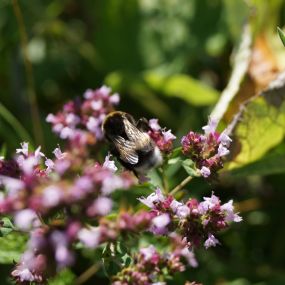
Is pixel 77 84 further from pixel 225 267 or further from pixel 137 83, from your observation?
pixel 225 267

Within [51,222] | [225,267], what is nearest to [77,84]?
[225,267]

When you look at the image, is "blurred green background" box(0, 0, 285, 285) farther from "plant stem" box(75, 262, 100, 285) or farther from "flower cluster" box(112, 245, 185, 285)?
"flower cluster" box(112, 245, 185, 285)

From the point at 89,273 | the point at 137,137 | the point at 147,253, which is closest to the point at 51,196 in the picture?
the point at 147,253

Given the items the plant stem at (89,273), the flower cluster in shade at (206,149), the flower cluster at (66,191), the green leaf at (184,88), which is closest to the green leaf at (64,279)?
the plant stem at (89,273)

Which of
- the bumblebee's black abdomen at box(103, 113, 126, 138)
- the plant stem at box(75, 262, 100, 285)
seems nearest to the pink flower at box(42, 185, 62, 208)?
the bumblebee's black abdomen at box(103, 113, 126, 138)

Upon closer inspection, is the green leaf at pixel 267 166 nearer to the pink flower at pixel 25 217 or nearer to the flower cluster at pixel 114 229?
the flower cluster at pixel 114 229

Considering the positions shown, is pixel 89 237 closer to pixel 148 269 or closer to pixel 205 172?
pixel 148 269
